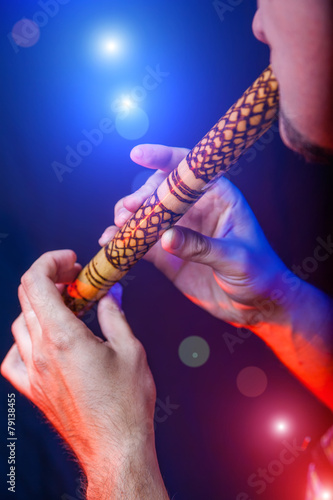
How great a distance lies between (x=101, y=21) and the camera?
2.05 feet

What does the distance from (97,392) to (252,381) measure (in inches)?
18.8

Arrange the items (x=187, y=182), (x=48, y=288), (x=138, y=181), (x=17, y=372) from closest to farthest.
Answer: (x=187, y=182)
(x=48, y=288)
(x=17, y=372)
(x=138, y=181)

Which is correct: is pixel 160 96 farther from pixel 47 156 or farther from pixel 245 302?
pixel 245 302

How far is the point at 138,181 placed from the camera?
0.79m

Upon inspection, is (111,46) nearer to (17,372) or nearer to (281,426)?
(17,372)

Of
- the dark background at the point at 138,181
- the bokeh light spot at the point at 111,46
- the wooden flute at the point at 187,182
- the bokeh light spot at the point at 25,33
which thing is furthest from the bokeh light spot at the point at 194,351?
the bokeh light spot at the point at 25,33

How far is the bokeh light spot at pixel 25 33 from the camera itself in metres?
0.68

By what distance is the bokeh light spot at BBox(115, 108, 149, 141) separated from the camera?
0.70 meters

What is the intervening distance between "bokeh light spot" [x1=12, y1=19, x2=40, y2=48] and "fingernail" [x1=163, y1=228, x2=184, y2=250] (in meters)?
0.57

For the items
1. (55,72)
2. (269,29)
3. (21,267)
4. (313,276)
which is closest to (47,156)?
(55,72)

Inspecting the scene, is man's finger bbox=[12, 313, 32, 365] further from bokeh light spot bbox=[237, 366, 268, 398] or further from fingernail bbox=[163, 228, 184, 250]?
bokeh light spot bbox=[237, 366, 268, 398]

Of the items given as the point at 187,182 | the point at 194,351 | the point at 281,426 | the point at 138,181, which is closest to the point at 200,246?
the point at 187,182

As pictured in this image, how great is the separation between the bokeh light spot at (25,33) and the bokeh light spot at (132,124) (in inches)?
9.7

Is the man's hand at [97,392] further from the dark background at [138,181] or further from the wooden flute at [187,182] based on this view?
the dark background at [138,181]
